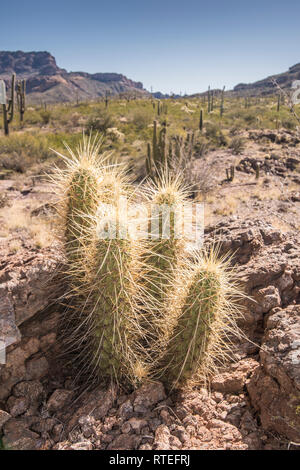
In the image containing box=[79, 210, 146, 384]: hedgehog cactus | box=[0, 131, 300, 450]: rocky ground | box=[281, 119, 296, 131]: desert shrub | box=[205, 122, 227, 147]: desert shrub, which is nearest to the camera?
box=[0, 131, 300, 450]: rocky ground

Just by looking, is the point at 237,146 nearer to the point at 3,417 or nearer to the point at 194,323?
the point at 194,323

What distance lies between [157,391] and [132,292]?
0.85m

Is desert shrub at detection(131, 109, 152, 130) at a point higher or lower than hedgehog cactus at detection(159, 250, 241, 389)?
higher

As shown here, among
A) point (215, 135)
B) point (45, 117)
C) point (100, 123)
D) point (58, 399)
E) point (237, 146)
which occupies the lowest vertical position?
point (58, 399)

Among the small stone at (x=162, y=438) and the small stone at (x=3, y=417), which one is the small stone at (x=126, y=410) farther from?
the small stone at (x=3, y=417)

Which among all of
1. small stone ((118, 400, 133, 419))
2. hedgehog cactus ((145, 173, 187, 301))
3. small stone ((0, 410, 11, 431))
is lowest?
small stone ((0, 410, 11, 431))

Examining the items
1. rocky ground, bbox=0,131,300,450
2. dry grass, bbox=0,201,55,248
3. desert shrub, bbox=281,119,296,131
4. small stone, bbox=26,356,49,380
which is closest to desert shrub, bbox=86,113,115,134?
dry grass, bbox=0,201,55,248

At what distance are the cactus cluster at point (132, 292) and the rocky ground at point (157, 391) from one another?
0.60 feet

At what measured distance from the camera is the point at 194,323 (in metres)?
2.39

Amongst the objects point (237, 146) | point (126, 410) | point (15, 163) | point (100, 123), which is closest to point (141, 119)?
point (100, 123)

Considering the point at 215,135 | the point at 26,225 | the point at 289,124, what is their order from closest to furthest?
the point at 26,225 < the point at 215,135 < the point at 289,124

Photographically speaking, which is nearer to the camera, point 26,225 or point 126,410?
point 126,410

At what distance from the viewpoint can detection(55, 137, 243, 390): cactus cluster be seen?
233 cm

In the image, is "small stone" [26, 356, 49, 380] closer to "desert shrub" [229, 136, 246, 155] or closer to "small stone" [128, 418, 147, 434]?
"small stone" [128, 418, 147, 434]
